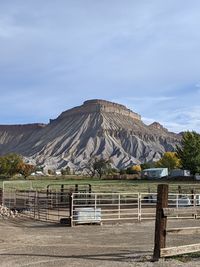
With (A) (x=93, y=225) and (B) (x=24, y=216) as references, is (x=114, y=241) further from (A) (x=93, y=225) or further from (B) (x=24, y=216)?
(B) (x=24, y=216)

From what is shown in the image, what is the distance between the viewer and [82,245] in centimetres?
1385

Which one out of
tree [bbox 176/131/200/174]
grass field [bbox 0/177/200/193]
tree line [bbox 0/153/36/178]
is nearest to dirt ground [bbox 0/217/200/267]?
grass field [bbox 0/177/200/193]

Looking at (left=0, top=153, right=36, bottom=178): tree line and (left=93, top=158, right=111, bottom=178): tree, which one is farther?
(left=93, top=158, right=111, bottom=178): tree

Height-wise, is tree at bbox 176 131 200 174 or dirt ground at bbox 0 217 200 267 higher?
tree at bbox 176 131 200 174

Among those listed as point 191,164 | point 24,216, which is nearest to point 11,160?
point 191,164

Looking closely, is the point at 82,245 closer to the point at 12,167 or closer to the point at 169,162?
the point at 12,167

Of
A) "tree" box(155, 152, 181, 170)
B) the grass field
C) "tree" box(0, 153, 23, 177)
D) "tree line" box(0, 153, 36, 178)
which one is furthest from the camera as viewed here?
"tree" box(155, 152, 181, 170)

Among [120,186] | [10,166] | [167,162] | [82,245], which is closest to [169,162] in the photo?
A: [167,162]

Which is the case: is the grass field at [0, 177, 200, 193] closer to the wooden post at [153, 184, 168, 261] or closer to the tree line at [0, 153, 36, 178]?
the wooden post at [153, 184, 168, 261]

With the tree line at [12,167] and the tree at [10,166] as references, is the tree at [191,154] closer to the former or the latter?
the tree line at [12,167]

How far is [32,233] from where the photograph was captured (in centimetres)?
1703

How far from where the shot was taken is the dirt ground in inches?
420

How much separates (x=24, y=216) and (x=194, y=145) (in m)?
81.8

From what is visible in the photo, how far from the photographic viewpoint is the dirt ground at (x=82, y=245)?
420 inches
